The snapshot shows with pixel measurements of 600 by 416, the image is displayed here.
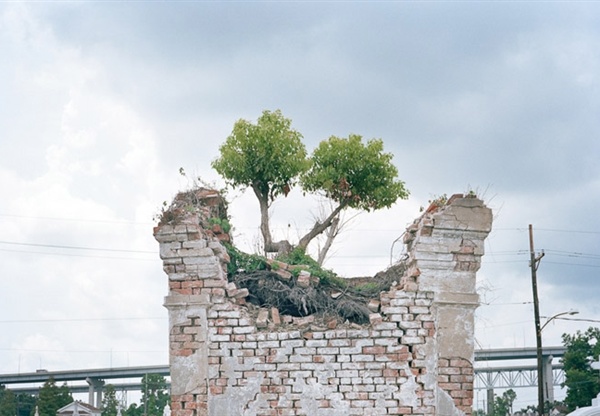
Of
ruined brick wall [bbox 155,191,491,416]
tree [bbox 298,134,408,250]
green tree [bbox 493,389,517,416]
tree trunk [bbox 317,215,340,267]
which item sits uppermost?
tree [bbox 298,134,408,250]

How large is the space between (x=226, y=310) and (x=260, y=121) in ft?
21.7

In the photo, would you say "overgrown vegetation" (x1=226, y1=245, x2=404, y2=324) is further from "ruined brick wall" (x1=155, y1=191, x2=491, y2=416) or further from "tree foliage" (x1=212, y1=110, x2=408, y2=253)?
"tree foliage" (x1=212, y1=110, x2=408, y2=253)

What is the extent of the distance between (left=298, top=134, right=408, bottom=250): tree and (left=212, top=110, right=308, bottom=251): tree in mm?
369

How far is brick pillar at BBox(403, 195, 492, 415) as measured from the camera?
901 cm

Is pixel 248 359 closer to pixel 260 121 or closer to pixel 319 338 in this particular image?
pixel 319 338

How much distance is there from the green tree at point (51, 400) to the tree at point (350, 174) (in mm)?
29391

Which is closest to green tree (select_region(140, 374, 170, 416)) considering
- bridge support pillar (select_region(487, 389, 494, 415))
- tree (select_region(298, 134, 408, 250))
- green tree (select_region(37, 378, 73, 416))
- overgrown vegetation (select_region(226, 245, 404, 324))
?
green tree (select_region(37, 378, 73, 416))

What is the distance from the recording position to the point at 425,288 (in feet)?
30.0

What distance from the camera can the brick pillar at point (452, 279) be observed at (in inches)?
355

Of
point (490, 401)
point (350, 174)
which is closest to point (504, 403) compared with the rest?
point (490, 401)

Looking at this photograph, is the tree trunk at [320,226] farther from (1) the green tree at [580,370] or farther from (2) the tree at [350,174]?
(1) the green tree at [580,370]

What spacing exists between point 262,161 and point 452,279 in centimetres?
620

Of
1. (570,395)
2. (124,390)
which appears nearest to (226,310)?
(570,395)

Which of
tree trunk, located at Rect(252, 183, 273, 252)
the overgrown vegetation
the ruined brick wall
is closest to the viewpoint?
the ruined brick wall
